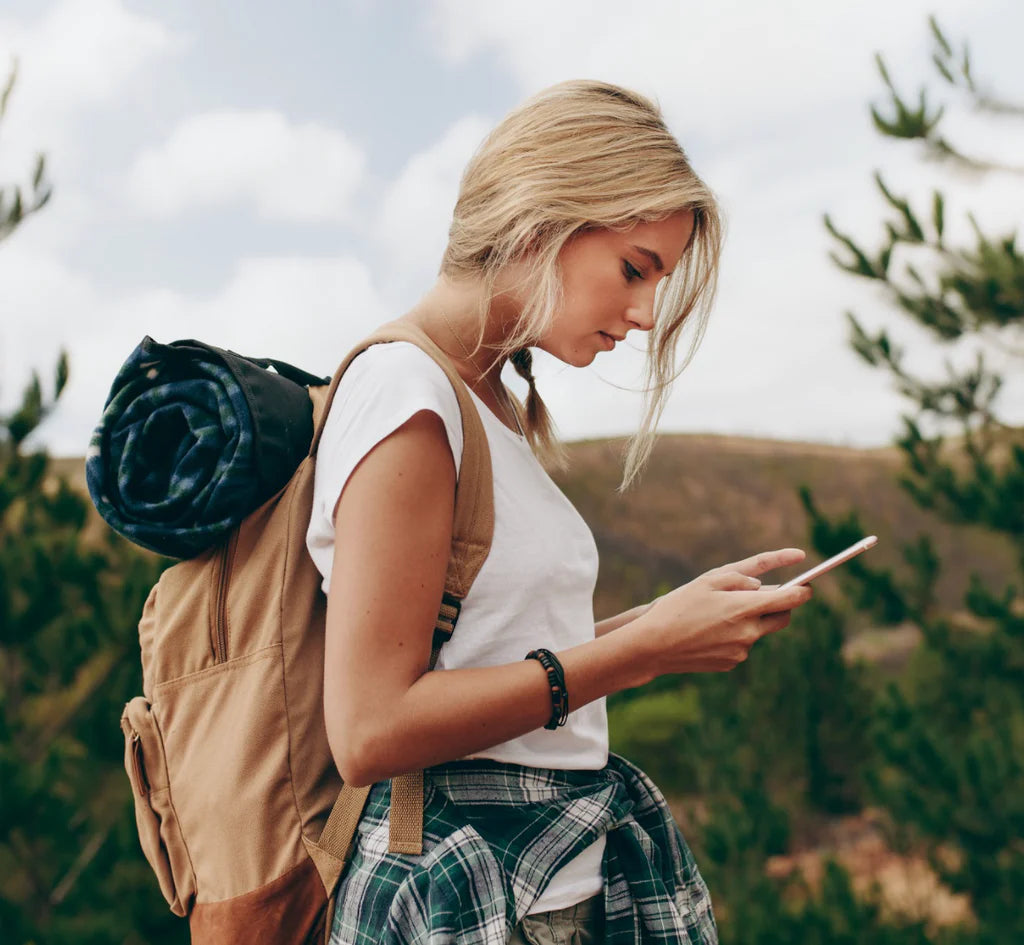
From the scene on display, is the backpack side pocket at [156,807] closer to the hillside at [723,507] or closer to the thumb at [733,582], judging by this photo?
the thumb at [733,582]

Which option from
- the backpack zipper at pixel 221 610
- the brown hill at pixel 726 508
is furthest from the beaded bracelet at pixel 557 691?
the brown hill at pixel 726 508

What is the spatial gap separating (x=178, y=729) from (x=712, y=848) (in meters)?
6.08

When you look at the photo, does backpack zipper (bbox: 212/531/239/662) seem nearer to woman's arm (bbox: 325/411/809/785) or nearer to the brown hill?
woman's arm (bbox: 325/411/809/785)

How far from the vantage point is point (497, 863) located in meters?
1.08

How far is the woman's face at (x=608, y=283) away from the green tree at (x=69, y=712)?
15.7 ft

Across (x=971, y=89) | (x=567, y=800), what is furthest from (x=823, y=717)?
(x=567, y=800)

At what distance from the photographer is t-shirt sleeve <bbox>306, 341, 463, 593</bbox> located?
1024 mm

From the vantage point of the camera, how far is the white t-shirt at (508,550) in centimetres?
105

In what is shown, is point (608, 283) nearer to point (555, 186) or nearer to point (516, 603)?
point (555, 186)

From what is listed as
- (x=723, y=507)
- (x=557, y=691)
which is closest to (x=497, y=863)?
Result: (x=557, y=691)

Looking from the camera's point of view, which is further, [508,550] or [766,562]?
[766,562]

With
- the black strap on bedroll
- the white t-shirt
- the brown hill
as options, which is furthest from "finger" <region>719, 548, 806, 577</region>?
the brown hill

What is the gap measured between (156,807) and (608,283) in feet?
2.49

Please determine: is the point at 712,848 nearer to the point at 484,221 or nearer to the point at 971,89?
the point at 971,89
